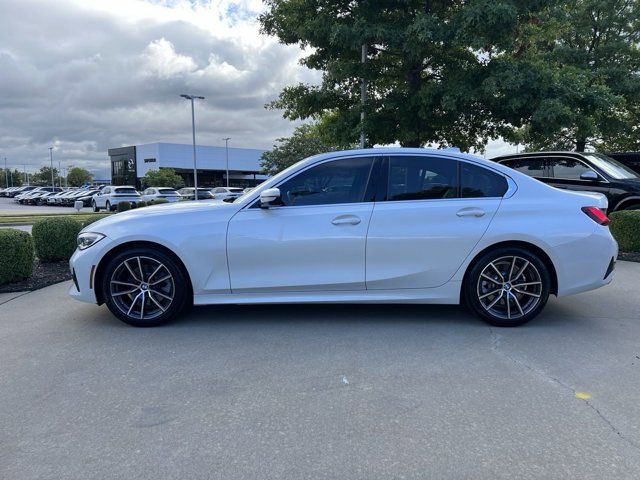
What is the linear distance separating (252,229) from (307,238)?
1.74ft

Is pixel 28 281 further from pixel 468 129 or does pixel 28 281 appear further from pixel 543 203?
pixel 468 129

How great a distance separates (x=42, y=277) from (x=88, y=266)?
120 inches

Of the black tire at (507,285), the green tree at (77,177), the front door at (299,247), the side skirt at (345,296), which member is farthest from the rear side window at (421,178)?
the green tree at (77,177)

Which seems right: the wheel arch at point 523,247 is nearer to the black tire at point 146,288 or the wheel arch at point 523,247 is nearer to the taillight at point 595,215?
the taillight at point 595,215

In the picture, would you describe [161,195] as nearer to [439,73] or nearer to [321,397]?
[439,73]

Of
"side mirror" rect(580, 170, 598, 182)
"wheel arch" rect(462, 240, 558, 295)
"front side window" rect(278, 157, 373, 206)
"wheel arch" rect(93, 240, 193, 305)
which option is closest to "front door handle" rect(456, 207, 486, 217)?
"wheel arch" rect(462, 240, 558, 295)

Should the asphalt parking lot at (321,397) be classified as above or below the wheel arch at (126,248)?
below

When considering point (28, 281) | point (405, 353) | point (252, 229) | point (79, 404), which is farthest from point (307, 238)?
point (28, 281)

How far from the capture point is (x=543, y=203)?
4746mm

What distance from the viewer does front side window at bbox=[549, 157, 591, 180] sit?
31.7 feet

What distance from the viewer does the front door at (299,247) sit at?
4.61 m

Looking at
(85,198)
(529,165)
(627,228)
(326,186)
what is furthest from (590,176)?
(85,198)

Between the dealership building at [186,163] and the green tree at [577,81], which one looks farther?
the dealership building at [186,163]

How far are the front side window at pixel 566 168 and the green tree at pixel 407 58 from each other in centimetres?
227
